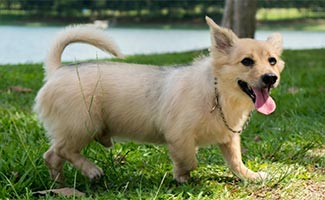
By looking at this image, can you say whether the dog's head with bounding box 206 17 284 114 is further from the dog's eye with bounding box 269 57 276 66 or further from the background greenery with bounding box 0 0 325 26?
the background greenery with bounding box 0 0 325 26

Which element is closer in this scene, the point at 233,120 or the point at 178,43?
the point at 233,120

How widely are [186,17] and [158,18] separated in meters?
1.02

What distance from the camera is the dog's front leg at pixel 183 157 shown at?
3.46m

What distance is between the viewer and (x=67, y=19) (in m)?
18.9

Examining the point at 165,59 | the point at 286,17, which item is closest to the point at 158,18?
the point at 286,17

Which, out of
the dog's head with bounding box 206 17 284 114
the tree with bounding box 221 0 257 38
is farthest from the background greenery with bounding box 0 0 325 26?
the dog's head with bounding box 206 17 284 114

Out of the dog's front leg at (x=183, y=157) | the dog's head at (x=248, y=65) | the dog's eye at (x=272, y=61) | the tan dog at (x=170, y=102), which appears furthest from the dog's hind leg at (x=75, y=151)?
the dog's eye at (x=272, y=61)

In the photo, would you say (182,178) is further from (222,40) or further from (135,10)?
(135,10)

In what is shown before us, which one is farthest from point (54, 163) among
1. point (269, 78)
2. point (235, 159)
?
point (269, 78)

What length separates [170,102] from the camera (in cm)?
354

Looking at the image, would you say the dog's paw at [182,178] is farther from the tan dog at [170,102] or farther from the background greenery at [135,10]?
the background greenery at [135,10]

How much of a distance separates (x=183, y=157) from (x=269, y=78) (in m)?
0.72

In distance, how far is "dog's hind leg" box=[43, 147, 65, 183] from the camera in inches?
141

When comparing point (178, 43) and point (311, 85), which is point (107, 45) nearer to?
point (311, 85)
